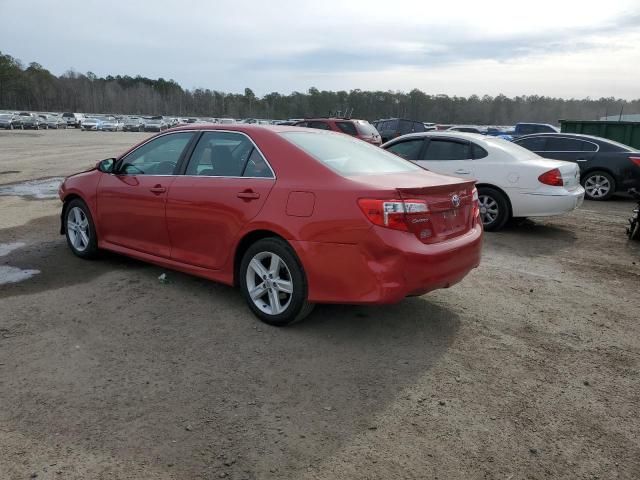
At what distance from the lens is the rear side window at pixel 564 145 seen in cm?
1222

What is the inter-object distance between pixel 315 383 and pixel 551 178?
591 centimetres

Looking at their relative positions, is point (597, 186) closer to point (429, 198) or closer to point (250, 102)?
point (429, 198)

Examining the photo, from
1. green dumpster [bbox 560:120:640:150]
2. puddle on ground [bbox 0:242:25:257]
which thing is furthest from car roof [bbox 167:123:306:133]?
green dumpster [bbox 560:120:640:150]

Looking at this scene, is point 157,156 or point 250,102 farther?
point 250,102

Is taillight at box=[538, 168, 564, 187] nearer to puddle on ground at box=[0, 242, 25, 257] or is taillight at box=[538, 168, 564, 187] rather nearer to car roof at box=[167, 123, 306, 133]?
car roof at box=[167, 123, 306, 133]

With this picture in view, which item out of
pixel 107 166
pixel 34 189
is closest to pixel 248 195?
pixel 107 166

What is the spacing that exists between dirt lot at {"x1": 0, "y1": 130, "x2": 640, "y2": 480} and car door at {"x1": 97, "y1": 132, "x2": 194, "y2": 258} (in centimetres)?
42

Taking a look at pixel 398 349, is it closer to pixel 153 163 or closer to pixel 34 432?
pixel 34 432

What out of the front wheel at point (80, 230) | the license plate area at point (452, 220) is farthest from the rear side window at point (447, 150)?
the front wheel at point (80, 230)

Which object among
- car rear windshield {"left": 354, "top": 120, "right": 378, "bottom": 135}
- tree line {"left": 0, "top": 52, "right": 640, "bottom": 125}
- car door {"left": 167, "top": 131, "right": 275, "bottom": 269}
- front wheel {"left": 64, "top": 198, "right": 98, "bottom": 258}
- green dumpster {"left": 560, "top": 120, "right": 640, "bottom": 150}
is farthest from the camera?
tree line {"left": 0, "top": 52, "right": 640, "bottom": 125}

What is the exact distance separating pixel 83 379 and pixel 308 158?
2.20 meters

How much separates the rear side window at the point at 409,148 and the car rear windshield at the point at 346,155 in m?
4.20

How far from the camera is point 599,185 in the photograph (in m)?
12.1

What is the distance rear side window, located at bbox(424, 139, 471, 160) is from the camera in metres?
8.59
